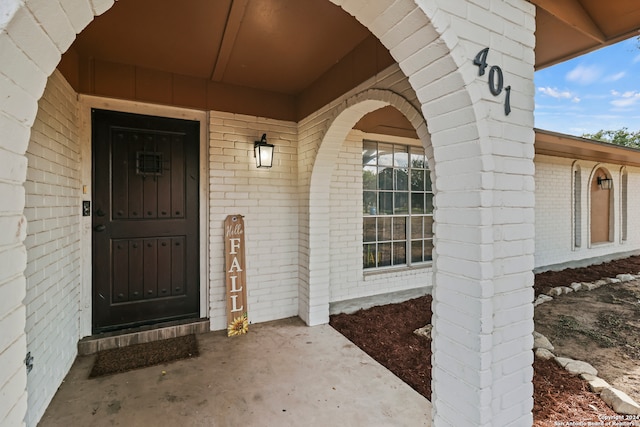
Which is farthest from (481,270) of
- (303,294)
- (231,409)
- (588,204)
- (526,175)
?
(588,204)

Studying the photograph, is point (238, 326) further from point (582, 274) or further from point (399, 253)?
point (582, 274)

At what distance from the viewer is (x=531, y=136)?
153cm

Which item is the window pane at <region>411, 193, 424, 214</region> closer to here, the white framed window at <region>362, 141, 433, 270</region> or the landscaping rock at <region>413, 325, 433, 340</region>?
the white framed window at <region>362, 141, 433, 270</region>

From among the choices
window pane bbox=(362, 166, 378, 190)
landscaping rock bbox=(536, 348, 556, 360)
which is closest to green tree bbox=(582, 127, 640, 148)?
window pane bbox=(362, 166, 378, 190)

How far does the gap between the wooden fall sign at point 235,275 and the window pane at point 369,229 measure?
1.74 m

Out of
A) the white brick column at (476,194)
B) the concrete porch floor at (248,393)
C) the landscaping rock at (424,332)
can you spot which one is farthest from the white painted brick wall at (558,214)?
A: the white brick column at (476,194)

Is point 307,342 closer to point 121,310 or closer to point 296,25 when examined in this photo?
point 121,310

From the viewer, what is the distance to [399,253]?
4512mm

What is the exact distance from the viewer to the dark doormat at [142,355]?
252 cm

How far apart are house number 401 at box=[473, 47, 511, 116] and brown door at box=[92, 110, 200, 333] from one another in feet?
9.25

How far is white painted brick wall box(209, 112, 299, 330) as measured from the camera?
323cm

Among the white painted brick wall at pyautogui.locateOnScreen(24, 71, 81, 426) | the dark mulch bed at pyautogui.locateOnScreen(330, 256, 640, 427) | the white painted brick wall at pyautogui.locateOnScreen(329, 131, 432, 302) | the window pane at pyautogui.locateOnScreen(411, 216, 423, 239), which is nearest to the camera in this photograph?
the white painted brick wall at pyautogui.locateOnScreen(24, 71, 81, 426)

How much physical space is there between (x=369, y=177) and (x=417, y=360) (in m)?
2.42

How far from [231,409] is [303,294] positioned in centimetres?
160
